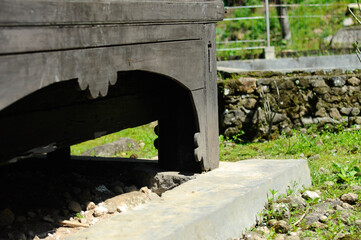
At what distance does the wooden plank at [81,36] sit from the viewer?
9.03 feet

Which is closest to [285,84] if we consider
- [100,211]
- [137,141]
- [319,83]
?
[319,83]

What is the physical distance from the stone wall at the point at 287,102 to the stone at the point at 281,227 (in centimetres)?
369

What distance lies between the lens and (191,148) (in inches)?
185

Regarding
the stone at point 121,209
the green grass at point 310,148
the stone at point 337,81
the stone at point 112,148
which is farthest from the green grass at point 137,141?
the stone at point 121,209

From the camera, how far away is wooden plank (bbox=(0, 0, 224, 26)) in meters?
2.76

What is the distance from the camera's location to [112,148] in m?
7.40

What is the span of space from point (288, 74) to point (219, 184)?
13.1ft

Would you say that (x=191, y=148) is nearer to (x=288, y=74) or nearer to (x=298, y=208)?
(x=298, y=208)

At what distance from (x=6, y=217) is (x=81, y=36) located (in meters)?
1.39

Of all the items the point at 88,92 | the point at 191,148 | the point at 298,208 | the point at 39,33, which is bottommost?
the point at 298,208

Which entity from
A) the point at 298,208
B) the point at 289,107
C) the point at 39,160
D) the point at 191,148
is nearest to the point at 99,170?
the point at 39,160

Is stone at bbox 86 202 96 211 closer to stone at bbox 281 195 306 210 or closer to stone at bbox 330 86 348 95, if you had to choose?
stone at bbox 281 195 306 210

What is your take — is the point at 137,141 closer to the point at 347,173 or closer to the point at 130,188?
the point at 130,188

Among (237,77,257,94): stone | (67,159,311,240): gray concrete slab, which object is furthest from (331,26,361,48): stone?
(67,159,311,240): gray concrete slab
